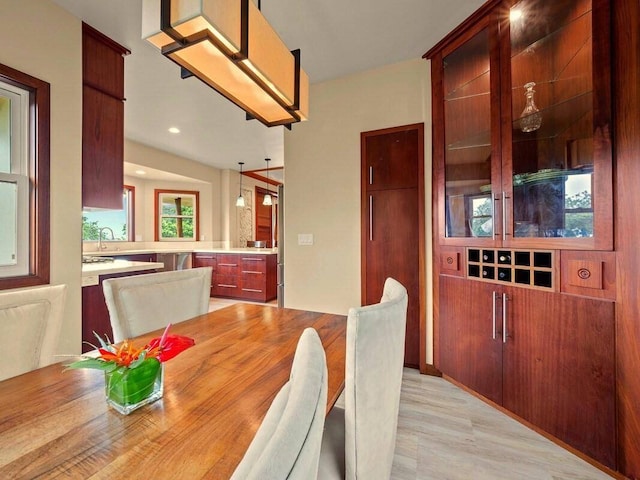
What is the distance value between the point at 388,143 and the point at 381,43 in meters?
0.74

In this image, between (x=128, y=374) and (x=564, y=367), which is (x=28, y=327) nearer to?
(x=128, y=374)

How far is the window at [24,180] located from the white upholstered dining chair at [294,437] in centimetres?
208

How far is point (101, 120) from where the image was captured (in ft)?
7.24

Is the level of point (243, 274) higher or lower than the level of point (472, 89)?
lower

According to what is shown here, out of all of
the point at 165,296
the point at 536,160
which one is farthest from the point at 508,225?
the point at 165,296

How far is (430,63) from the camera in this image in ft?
7.79

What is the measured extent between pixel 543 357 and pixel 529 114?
1.39 metres

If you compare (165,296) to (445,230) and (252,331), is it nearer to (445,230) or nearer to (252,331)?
(252,331)

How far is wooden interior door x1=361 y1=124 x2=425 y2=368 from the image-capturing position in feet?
8.05

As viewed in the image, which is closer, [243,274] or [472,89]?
[472,89]

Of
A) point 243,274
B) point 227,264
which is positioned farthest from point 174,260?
point 243,274

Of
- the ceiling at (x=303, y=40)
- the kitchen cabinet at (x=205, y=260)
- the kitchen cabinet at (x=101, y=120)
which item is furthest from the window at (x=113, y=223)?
Answer: the kitchen cabinet at (x=101, y=120)

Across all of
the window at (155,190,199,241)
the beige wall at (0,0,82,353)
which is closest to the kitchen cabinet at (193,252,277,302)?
the window at (155,190,199,241)

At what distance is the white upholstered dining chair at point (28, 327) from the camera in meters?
1.00
